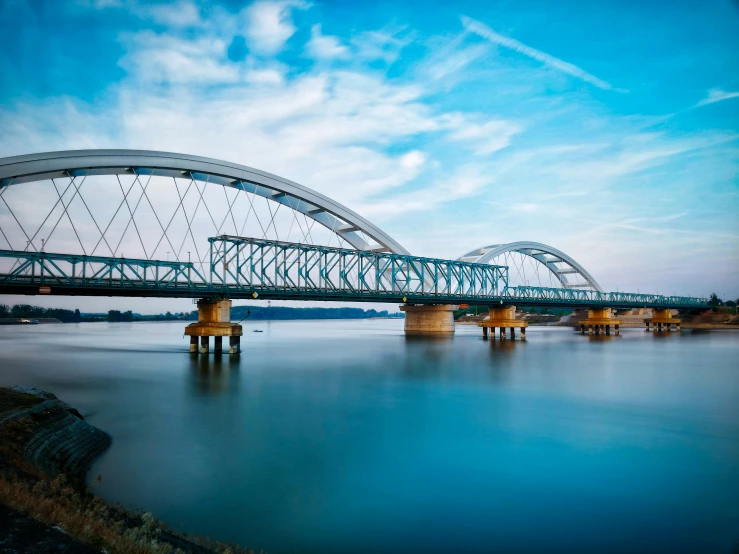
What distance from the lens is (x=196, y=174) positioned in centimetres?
4900

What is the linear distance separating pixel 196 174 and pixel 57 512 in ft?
151

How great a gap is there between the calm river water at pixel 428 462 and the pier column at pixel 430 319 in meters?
60.0

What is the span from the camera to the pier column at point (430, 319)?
90.2m

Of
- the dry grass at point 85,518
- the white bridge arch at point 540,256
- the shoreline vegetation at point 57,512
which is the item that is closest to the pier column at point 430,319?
the white bridge arch at point 540,256

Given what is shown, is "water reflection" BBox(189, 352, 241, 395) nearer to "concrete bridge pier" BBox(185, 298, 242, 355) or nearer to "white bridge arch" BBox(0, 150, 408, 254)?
"concrete bridge pier" BBox(185, 298, 242, 355)

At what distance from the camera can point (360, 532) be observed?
939 cm

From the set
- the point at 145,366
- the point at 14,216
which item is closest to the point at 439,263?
the point at 145,366

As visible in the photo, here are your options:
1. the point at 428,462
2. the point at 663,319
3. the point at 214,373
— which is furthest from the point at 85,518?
the point at 663,319

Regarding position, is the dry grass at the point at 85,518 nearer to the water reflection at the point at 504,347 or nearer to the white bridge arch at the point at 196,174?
the white bridge arch at the point at 196,174

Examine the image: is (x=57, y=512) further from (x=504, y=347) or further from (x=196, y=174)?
(x=504, y=347)

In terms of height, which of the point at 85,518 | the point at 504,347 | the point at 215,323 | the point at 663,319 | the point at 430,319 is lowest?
the point at 504,347

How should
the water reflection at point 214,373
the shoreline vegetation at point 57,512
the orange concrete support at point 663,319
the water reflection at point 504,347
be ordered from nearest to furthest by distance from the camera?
the shoreline vegetation at point 57,512 < the water reflection at point 214,373 < the water reflection at point 504,347 < the orange concrete support at point 663,319

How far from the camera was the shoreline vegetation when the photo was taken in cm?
602

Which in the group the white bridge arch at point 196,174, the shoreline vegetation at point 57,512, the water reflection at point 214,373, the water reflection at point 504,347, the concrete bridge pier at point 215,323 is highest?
the white bridge arch at point 196,174
